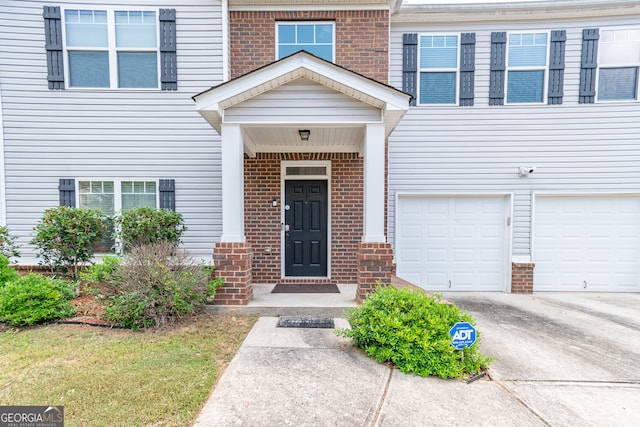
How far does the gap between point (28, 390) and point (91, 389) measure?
1.64 ft

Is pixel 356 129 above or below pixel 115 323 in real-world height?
above

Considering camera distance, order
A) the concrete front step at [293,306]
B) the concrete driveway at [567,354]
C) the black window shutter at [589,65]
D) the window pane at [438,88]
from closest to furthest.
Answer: the concrete driveway at [567,354], the concrete front step at [293,306], the black window shutter at [589,65], the window pane at [438,88]

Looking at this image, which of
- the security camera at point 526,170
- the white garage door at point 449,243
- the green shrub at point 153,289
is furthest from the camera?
the white garage door at point 449,243

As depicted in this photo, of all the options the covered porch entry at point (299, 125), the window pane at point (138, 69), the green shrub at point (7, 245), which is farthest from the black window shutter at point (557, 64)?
the green shrub at point (7, 245)

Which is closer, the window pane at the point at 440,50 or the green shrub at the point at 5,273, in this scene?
the green shrub at the point at 5,273

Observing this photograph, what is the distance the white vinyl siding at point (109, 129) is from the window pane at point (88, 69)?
185mm

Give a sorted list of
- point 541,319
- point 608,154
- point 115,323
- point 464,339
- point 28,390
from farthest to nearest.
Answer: point 608,154, point 541,319, point 115,323, point 464,339, point 28,390

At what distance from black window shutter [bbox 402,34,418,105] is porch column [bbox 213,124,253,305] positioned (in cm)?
364

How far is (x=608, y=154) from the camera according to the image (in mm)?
5629

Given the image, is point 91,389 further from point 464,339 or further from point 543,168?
point 543,168

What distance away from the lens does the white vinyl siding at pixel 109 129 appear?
5.14 m

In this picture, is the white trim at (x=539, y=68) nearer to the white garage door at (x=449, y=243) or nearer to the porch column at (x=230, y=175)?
the white garage door at (x=449, y=243)

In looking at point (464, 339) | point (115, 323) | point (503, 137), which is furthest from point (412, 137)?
point (115, 323)

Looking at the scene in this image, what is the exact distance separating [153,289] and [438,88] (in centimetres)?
608
